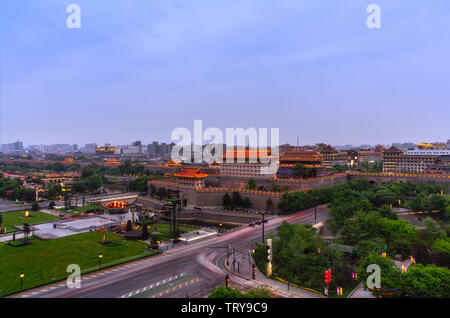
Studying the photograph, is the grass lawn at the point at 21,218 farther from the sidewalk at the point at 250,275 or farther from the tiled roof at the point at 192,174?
the sidewalk at the point at 250,275

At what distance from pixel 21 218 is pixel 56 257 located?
27.7m

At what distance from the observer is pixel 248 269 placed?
3156 centimetres

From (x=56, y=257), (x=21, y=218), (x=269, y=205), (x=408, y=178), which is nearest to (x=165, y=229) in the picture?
(x=56, y=257)

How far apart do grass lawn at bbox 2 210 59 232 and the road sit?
2846 cm

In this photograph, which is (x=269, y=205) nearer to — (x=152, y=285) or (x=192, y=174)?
(x=192, y=174)

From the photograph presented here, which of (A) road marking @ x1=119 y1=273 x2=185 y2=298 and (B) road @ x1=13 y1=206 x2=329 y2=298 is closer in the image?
(A) road marking @ x1=119 y1=273 x2=185 y2=298

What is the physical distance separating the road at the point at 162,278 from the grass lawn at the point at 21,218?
28460mm

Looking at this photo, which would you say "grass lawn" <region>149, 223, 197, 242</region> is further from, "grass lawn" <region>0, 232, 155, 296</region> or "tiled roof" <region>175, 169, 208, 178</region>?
"tiled roof" <region>175, 169, 208, 178</region>

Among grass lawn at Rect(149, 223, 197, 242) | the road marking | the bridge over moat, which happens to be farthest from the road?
the bridge over moat

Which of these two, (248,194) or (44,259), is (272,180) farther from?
(44,259)

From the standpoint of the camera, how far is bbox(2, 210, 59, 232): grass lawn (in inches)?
2056

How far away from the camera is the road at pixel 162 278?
2580 cm

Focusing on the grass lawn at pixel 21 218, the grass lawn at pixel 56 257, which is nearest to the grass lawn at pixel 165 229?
the grass lawn at pixel 56 257
